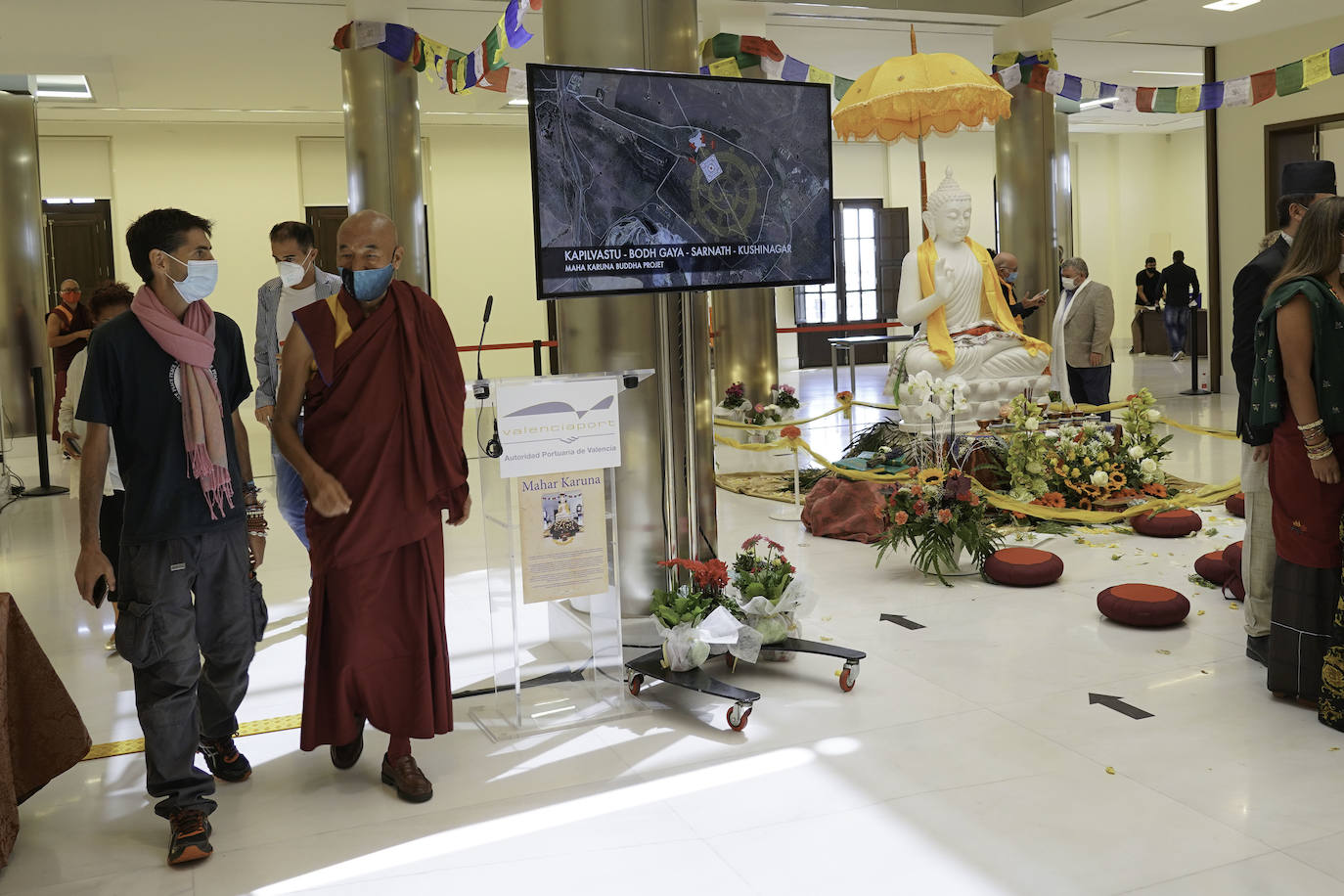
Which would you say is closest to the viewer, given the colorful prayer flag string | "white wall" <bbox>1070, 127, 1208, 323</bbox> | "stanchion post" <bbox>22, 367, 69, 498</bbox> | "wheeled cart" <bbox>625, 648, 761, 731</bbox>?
"wheeled cart" <bbox>625, 648, 761, 731</bbox>

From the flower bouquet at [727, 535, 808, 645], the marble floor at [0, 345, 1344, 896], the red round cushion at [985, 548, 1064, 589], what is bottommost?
the marble floor at [0, 345, 1344, 896]

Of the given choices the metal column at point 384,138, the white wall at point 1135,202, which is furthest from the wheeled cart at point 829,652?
the white wall at point 1135,202

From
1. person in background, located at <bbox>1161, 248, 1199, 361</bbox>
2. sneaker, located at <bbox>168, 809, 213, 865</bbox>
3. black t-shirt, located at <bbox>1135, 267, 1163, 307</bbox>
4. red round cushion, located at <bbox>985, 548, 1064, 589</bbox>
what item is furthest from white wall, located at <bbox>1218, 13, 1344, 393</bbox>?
sneaker, located at <bbox>168, 809, 213, 865</bbox>

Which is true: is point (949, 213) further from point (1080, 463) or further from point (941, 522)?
point (941, 522)

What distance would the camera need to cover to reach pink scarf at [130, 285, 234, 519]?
3248mm

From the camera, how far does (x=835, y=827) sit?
3293 millimetres

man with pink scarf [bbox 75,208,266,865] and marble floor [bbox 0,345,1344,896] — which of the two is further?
man with pink scarf [bbox 75,208,266,865]

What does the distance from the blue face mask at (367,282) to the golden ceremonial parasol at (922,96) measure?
16.5 ft

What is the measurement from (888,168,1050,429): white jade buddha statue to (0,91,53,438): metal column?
32.4 feet

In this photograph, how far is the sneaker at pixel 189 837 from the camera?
10.5 feet

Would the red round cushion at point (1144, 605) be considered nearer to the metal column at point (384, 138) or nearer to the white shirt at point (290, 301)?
the white shirt at point (290, 301)

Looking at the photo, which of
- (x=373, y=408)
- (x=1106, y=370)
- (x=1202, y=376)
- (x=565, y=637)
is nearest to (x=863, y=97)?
(x=1106, y=370)

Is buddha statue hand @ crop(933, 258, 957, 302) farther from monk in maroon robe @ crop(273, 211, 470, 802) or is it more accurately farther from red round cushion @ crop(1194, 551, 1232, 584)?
monk in maroon robe @ crop(273, 211, 470, 802)

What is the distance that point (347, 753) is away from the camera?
12.6 ft
